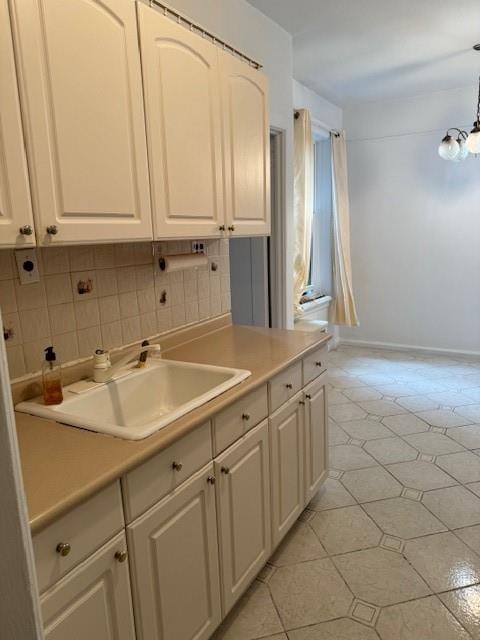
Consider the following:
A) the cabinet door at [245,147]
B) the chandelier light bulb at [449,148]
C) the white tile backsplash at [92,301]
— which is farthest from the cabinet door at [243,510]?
the chandelier light bulb at [449,148]

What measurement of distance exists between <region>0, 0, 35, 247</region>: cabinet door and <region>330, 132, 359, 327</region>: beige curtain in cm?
397

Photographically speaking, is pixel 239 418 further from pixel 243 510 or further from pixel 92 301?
pixel 92 301

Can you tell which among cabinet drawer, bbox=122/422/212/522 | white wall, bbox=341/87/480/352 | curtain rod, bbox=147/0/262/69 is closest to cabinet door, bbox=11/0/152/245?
curtain rod, bbox=147/0/262/69

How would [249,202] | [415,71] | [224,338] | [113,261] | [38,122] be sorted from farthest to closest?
[415,71] → [224,338] → [249,202] → [113,261] → [38,122]

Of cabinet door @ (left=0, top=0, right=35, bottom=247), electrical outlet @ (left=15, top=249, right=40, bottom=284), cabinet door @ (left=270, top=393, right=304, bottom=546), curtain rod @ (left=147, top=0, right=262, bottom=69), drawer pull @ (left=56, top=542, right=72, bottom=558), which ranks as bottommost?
cabinet door @ (left=270, top=393, right=304, bottom=546)

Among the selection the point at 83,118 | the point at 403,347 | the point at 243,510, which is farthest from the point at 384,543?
the point at 403,347

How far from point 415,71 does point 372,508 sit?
11.4 feet

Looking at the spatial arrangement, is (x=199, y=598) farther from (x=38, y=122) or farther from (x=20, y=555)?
(x=38, y=122)

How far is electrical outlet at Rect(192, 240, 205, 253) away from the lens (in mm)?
2246

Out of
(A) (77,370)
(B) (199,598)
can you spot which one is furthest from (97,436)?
(B) (199,598)

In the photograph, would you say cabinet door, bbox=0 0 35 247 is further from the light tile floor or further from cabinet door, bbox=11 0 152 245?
the light tile floor

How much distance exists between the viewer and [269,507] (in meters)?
1.79

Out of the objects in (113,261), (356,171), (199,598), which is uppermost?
(356,171)

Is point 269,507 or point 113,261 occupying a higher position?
point 113,261
